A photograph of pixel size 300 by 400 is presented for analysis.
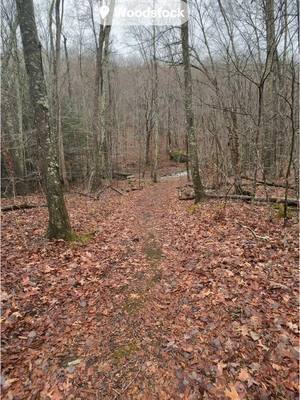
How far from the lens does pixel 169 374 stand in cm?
280

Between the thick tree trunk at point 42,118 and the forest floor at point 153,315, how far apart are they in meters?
0.53

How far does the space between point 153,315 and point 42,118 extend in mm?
4583

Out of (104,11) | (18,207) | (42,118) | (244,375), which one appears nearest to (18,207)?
(18,207)

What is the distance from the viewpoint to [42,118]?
5664 millimetres

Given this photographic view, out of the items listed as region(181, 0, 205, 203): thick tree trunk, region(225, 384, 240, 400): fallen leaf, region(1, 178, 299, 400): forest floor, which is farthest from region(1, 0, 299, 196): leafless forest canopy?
region(225, 384, 240, 400): fallen leaf

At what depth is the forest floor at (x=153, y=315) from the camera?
2713 mm

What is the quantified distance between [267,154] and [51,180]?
11.2m

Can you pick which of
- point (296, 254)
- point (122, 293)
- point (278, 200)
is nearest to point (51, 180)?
point (122, 293)

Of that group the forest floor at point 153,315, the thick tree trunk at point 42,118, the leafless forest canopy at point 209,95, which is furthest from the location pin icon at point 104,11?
the forest floor at point 153,315

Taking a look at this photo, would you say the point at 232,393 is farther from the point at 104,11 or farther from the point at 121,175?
the point at 121,175

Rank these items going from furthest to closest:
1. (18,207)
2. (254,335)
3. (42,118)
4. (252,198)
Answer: (18,207)
(252,198)
(42,118)
(254,335)

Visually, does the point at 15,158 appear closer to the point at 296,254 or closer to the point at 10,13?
the point at 10,13

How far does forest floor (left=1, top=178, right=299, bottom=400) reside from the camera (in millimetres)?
2713

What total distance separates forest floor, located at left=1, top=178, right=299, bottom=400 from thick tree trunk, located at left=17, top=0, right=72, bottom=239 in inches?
20.8
